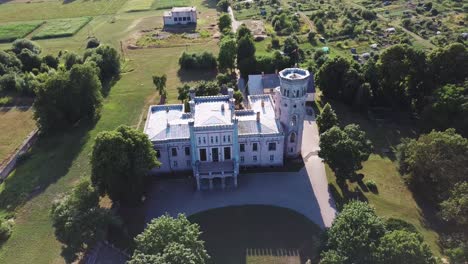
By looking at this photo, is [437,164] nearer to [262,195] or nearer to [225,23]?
[262,195]

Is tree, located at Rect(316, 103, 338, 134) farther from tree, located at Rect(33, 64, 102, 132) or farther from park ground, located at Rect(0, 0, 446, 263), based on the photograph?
tree, located at Rect(33, 64, 102, 132)

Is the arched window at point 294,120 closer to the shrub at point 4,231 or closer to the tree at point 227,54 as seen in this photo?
the tree at point 227,54

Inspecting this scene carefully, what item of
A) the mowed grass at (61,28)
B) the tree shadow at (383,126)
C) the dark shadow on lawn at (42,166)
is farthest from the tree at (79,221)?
the mowed grass at (61,28)

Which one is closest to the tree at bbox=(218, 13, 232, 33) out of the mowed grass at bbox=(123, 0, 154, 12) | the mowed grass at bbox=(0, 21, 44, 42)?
the mowed grass at bbox=(123, 0, 154, 12)

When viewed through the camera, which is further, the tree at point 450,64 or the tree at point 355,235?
the tree at point 450,64

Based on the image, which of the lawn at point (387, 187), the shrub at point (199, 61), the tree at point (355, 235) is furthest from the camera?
the shrub at point (199, 61)

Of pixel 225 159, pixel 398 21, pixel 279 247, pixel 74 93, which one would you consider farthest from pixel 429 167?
pixel 398 21

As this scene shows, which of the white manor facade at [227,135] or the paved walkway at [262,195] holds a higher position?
the white manor facade at [227,135]

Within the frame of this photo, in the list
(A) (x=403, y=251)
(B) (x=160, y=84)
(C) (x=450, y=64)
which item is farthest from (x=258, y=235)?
(C) (x=450, y=64)
